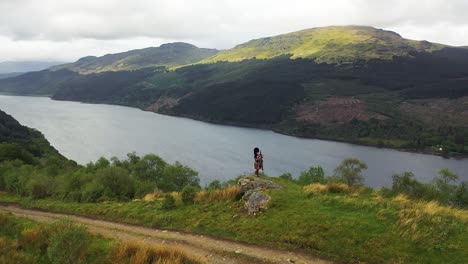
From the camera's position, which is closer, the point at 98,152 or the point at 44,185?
the point at 44,185

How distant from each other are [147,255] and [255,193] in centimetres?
1133

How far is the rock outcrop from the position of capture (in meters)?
26.3

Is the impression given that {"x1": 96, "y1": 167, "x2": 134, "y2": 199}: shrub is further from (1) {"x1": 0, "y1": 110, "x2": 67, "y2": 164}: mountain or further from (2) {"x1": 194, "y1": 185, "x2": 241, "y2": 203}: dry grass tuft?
(1) {"x1": 0, "y1": 110, "x2": 67, "y2": 164}: mountain

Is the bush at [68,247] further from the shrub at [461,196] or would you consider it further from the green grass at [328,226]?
the shrub at [461,196]

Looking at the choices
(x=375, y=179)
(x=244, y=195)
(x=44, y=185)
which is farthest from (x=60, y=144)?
(x=244, y=195)

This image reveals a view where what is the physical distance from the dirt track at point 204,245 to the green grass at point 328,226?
0.82 m

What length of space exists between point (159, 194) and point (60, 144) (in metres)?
172

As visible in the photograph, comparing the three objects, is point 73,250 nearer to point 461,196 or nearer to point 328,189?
point 328,189

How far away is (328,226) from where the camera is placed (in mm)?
21922

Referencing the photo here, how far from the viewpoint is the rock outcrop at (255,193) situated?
26297 millimetres

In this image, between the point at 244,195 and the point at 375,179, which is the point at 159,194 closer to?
the point at 244,195

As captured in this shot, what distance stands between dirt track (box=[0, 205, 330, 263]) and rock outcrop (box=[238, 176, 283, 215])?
391cm

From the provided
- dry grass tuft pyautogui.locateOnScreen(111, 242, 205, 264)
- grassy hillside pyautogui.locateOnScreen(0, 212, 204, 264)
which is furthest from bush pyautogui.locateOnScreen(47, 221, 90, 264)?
dry grass tuft pyautogui.locateOnScreen(111, 242, 205, 264)

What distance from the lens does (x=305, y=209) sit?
24922mm
